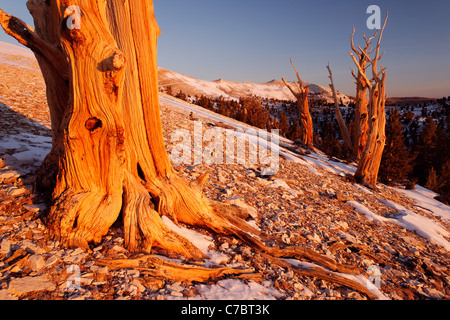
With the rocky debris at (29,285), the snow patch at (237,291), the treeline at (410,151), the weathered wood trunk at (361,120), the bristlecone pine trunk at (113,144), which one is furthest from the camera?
the weathered wood trunk at (361,120)

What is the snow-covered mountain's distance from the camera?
1839 inches

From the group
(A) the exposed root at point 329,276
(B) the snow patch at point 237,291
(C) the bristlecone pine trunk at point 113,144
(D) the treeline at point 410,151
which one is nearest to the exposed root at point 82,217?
(C) the bristlecone pine trunk at point 113,144

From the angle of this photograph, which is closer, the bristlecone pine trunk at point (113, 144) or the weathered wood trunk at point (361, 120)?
the bristlecone pine trunk at point (113, 144)

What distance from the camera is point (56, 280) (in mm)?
1794

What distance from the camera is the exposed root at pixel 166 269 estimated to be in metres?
2.12

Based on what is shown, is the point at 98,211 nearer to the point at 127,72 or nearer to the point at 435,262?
the point at 127,72

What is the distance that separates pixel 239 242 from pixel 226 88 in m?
63.2

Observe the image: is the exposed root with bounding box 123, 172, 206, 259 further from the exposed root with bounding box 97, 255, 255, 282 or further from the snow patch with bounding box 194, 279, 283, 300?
the snow patch with bounding box 194, 279, 283, 300

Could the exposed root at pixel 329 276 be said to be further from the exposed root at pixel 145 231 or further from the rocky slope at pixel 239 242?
the exposed root at pixel 145 231

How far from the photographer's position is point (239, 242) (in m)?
3.03

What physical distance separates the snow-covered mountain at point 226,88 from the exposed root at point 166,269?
3983 centimetres

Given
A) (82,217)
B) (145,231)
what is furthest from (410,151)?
(82,217)

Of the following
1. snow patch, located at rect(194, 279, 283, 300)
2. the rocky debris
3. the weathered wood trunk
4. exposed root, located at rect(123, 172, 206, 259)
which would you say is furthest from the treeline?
the rocky debris
